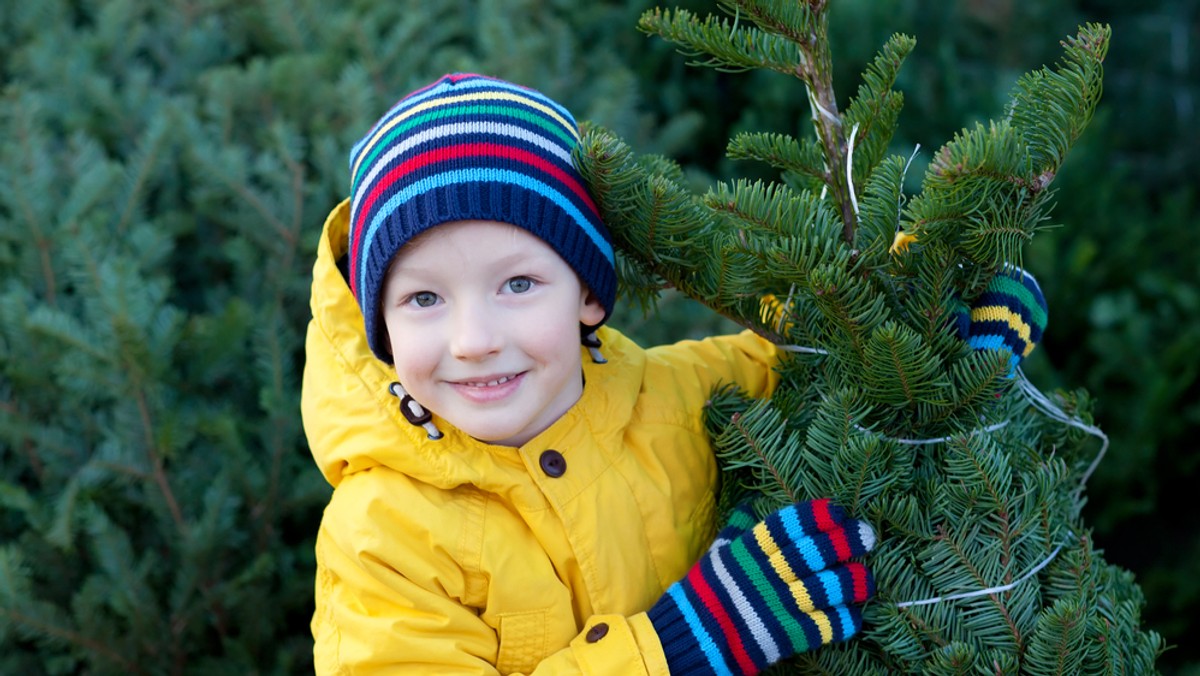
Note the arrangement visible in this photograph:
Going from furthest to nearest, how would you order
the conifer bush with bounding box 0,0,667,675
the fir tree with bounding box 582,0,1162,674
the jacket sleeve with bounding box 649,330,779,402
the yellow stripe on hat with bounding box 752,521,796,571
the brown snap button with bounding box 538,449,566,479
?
the conifer bush with bounding box 0,0,667,675 → the jacket sleeve with bounding box 649,330,779,402 → the brown snap button with bounding box 538,449,566,479 → the yellow stripe on hat with bounding box 752,521,796,571 → the fir tree with bounding box 582,0,1162,674

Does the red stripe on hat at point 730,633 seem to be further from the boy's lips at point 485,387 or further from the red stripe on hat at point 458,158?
the red stripe on hat at point 458,158

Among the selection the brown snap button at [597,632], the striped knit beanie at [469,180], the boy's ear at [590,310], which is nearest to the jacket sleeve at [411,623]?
the brown snap button at [597,632]

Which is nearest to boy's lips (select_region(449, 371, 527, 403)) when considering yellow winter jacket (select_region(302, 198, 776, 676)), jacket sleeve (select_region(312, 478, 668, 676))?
yellow winter jacket (select_region(302, 198, 776, 676))

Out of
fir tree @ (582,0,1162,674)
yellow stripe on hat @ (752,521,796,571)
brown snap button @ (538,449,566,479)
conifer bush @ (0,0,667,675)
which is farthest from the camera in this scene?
conifer bush @ (0,0,667,675)

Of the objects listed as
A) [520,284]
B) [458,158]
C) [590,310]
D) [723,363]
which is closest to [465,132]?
[458,158]

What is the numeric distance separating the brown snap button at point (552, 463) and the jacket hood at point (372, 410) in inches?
1.0

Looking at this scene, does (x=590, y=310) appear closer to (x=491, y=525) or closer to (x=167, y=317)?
(x=491, y=525)

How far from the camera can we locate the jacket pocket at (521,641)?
159 cm

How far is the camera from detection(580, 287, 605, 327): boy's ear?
1643 millimetres

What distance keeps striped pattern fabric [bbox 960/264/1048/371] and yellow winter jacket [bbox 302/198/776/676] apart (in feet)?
1.46

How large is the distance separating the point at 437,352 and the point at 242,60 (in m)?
2.05

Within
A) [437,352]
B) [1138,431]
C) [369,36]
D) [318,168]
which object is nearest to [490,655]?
[437,352]

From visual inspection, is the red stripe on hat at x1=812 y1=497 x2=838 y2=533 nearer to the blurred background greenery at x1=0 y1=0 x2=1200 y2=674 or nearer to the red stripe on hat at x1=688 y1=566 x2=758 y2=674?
the red stripe on hat at x1=688 y1=566 x2=758 y2=674

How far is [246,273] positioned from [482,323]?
1.25 meters
